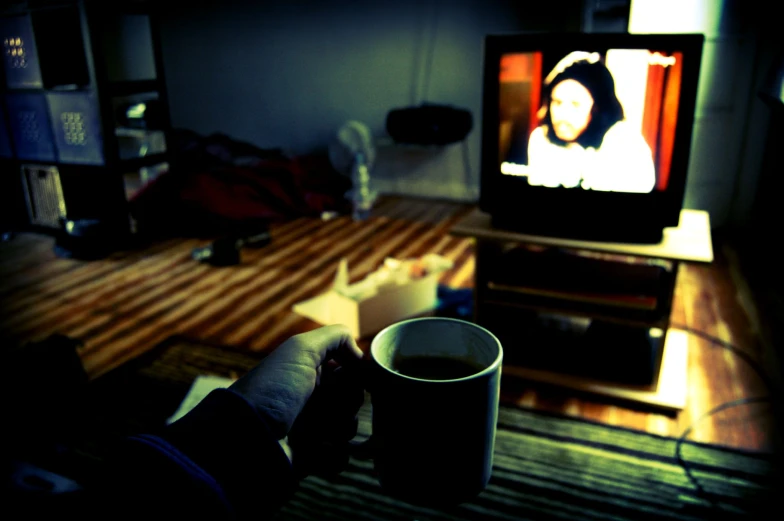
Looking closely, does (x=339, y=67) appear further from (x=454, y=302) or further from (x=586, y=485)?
(x=586, y=485)

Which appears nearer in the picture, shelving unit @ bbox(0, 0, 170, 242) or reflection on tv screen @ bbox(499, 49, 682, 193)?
reflection on tv screen @ bbox(499, 49, 682, 193)

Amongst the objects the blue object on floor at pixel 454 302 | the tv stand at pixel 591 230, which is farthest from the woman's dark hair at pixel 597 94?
the blue object on floor at pixel 454 302

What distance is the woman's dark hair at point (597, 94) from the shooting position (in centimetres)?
145

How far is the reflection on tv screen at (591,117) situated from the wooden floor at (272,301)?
0.68 meters

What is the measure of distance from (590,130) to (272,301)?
4.77ft

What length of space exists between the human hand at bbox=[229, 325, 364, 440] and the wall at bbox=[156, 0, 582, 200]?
335cm

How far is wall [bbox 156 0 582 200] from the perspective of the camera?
369 cm

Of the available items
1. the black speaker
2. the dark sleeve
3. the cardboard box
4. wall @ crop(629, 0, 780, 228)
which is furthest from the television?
the black speaker

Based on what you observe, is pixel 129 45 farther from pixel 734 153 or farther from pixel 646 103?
pixel 734 153

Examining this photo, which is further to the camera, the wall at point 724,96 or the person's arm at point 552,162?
the wall at point 724,96

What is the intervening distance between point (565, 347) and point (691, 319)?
0.71m

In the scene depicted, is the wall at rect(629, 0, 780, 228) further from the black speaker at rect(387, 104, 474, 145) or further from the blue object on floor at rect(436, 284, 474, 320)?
the blue object on floor at rect(436, 284, 474, 320)

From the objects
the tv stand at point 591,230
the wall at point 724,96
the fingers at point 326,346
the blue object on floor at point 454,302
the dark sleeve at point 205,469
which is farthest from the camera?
the wall at point 724,96

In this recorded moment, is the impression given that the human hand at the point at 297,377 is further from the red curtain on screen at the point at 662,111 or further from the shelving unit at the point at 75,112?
the shelving unit at the point at 75,112
